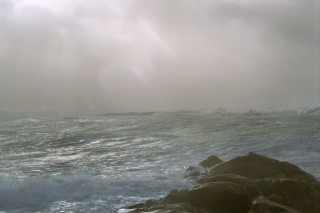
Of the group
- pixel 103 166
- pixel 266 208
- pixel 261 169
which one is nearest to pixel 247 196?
pixel 266 208

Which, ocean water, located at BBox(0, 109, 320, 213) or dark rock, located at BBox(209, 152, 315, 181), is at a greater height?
dark rock, located at BBox(209, 152, 315, 181)

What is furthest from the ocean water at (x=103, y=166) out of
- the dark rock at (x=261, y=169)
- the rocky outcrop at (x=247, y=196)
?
the rocky outcrop at (x=247, y=196)

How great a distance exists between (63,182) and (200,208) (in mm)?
6884

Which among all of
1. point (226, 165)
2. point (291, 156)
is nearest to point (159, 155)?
point (291, 156)

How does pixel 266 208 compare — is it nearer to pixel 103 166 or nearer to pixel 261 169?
pixel 261 169

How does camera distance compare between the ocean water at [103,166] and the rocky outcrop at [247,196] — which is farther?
the ocean water at [103,166]

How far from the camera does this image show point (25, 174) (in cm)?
1598

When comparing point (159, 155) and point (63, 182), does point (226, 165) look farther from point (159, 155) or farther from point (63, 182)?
point (159, 155)

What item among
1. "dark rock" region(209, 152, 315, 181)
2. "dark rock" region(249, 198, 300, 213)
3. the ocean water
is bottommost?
the ocean water

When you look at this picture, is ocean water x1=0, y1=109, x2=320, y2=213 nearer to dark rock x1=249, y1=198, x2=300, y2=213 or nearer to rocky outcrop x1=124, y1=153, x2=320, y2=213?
rocky outcrop x1=124, y1=153, x2=320, y2=213

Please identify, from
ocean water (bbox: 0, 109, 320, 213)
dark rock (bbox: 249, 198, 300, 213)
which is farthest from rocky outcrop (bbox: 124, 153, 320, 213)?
ocean water (bbox: 0, 109, 320, 213)

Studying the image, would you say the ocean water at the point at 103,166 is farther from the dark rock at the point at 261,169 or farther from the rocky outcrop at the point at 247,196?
the rocky outcrop at the point at 247,196

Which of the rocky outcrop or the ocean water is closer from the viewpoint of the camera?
the rocky outcrop

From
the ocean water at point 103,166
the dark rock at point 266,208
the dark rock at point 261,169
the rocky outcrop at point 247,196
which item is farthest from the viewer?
the dark rock at point 261,169
